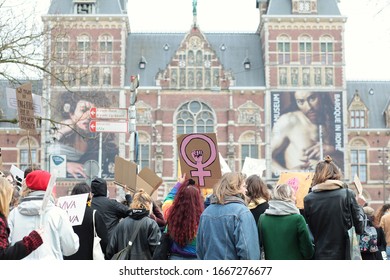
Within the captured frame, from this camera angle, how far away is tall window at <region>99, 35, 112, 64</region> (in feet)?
125

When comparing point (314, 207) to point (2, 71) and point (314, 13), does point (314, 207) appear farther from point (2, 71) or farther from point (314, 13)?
point (314, 13)

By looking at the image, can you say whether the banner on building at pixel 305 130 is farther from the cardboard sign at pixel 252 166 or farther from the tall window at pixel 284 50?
the cardboard sign at pixel 252 166

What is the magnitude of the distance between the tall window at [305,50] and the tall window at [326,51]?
700 mm

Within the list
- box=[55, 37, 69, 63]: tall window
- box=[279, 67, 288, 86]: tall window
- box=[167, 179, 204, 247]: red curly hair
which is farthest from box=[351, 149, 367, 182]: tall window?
box=[167, 179, 204, 247]: red curly hair

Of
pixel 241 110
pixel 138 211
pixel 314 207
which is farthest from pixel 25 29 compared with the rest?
pixel 241 110

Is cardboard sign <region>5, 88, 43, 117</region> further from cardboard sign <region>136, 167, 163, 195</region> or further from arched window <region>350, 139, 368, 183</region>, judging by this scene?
arched window <region>350, 139, 368, 183</region>

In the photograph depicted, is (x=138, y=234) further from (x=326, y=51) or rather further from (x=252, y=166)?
(x=326, y=51)

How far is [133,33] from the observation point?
41.3 m

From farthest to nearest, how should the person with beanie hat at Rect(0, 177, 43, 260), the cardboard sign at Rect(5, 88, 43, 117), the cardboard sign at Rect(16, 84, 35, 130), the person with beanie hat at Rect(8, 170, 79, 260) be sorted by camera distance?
the cardboard sign at Rect(5, 88, 43, 117) → the cardboard sign at Rect(16, 84, 35, 130) → the person with beanie hat at Rect(8, 170, 79, 260) → the person with beanie hat at Rect(0, 177, 43, 260)

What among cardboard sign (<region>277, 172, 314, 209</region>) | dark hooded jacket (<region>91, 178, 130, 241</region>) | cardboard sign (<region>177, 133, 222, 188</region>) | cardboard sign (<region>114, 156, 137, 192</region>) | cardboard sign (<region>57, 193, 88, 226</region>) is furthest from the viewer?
cardboard sign (<region>114, 156, 137, 192</region>)

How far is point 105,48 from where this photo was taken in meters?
38.2

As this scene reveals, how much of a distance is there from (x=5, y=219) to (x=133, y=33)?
37.3 meters

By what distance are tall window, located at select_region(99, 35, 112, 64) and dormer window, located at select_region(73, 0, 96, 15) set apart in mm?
1664

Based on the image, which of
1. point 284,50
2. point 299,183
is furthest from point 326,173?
point 284,50
